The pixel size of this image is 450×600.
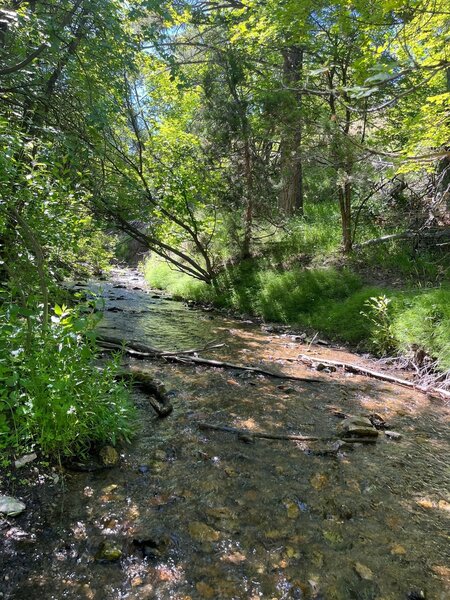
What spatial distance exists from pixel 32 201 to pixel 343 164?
305 inches

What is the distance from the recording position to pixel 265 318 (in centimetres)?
1148

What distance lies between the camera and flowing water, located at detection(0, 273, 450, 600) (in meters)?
2.51

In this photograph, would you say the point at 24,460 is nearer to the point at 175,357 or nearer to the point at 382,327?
the point at 175,357

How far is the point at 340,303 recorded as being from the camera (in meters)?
9.98

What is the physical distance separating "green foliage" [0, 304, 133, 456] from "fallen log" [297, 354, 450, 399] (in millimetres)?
4513

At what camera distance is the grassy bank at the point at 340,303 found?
24.3 ft

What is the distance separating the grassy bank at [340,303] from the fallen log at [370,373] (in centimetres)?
55

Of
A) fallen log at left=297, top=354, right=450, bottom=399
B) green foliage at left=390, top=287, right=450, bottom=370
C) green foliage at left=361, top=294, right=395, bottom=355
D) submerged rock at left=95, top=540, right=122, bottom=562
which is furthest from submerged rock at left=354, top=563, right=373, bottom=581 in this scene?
green foliage at left=361, top=294, right=395, bottom=355

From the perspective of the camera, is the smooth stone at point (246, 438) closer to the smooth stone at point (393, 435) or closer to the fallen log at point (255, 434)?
the fallen log at point (255, 434)

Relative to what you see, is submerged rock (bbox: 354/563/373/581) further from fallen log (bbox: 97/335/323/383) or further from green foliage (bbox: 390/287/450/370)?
green foliage (bbox: 390/287/450/370)

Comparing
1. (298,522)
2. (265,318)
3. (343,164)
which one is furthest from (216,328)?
(298,522)

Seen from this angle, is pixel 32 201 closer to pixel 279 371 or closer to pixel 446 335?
pixel 279 371

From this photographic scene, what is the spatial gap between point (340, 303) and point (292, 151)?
4.32 metres

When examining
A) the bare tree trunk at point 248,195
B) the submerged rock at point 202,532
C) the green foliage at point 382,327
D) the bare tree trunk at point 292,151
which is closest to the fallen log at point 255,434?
the submerged rock at point 202,532
